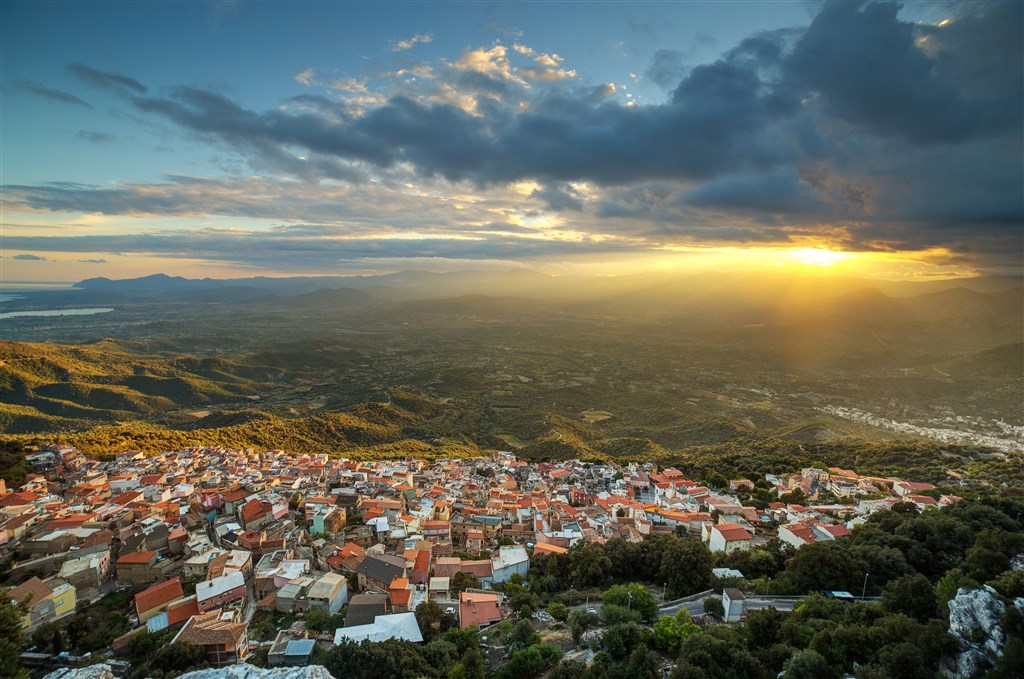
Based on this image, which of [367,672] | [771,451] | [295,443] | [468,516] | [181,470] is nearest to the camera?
[367,672]

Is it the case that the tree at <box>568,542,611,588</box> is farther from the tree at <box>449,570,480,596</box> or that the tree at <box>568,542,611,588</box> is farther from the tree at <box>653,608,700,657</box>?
the tree at <box>653,608,700,657</box>

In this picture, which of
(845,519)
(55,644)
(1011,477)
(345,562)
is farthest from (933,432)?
(55,644)

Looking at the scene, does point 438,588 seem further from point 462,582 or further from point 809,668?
point 809,668

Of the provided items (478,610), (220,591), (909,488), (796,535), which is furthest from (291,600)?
(909,488)

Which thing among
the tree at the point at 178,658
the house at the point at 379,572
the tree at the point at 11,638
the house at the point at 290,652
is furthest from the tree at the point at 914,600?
the tree at the point at 11,638

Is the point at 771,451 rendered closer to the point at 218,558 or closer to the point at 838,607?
the point at 838,607

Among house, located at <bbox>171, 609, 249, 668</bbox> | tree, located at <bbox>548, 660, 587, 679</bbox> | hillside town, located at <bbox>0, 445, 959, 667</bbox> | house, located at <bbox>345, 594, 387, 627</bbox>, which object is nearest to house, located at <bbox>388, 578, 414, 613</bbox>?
hillside town, located at <bbox>0, 445, 959, 667</bbox>
